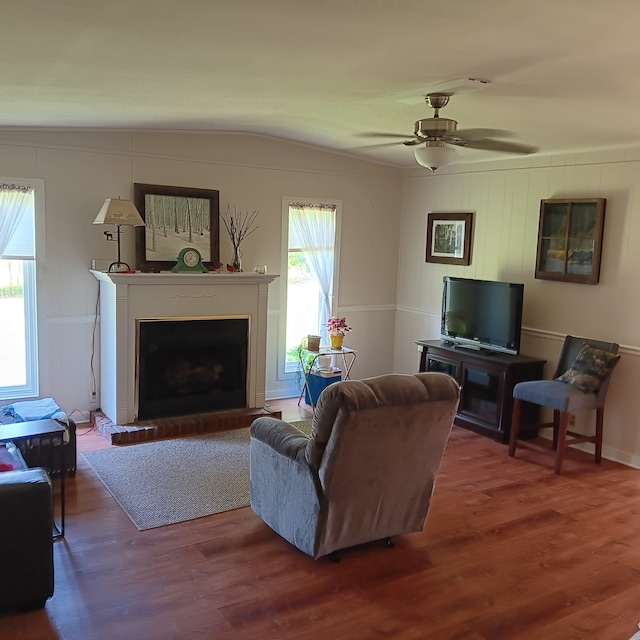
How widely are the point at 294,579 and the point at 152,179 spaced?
377 cm

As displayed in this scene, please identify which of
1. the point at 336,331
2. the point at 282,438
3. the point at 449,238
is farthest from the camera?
the point at 449,238

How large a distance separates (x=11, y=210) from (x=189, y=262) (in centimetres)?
146

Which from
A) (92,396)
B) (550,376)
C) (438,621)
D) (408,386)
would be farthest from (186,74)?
(550,376)

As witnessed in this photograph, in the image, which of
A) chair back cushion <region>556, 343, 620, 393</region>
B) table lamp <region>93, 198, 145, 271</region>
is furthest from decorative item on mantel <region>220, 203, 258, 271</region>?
chair back cushion <region>556, 343, 620, 393</region>

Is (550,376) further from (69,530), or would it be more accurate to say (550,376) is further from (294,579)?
(69,530)

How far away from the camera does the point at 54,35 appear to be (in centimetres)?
254

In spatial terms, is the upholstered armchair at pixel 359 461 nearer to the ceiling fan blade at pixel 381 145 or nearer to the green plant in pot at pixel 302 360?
the green plant in pot at pixel 302 360

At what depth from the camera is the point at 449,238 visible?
259 inches

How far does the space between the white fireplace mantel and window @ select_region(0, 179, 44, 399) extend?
544mm

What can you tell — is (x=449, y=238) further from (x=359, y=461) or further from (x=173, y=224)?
(x=359, y=461)

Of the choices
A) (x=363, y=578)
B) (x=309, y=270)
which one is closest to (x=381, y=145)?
(x=309, y=270)

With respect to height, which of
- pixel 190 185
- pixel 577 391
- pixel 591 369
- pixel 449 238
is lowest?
pixel 577 391

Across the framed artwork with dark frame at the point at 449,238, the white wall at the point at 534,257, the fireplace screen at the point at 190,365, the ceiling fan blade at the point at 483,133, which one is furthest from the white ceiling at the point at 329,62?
the fireplace screen at the point at 190,365

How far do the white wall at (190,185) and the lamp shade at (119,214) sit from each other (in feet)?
1.33
